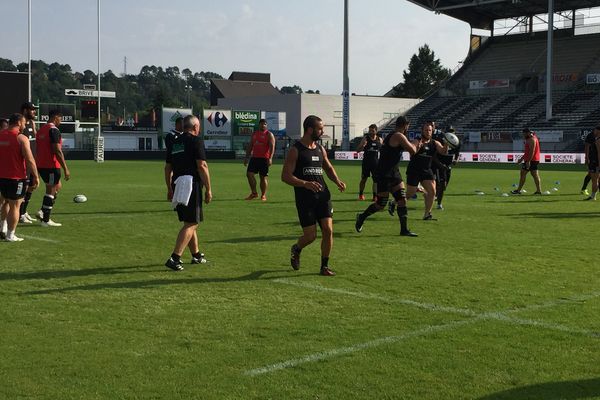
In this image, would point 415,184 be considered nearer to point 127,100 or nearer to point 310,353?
point 310,353

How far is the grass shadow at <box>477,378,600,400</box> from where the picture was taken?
4348 millimetres

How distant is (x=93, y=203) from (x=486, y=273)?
11417 millimetres

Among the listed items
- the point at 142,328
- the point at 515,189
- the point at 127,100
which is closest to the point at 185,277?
the point at 142,328

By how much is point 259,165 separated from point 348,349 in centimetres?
1309

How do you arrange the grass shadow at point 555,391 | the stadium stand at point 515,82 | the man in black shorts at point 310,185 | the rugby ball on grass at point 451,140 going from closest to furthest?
the grass shadow at point 555,391, the man in black shorts at point 310,185, the rugby ball on grass at point 451,140, the stadium stand at point 515,82

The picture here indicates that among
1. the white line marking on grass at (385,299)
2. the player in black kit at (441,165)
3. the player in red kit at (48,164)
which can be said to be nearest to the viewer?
the white line marking on grass at (385,299)

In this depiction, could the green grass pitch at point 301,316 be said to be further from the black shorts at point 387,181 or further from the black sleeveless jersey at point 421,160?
the black sleeveless jersey at point 421,160

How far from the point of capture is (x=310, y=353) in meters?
5.21

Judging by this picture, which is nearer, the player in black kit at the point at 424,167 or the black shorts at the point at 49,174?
the black shorts at the point at 49,174

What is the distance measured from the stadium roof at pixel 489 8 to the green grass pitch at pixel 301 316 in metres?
47.9

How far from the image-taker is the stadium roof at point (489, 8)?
56537mm

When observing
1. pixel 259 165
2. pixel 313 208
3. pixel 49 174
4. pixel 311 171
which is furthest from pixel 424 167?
pixel 49 174

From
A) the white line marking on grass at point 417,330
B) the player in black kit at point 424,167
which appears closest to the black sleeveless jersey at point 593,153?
the player in black kit at point 424,167

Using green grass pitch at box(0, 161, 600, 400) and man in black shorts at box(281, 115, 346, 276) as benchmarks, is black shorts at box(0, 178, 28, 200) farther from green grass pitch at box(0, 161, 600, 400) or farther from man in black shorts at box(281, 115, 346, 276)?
man in black shorts at box(281, 115, 346, 276)
